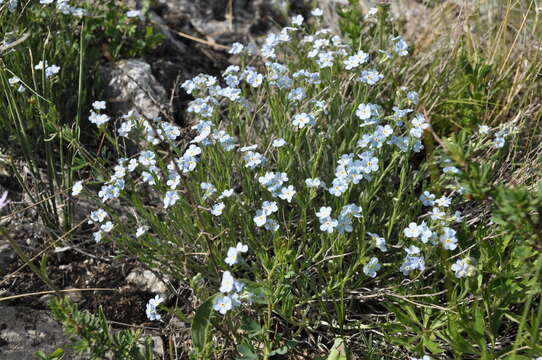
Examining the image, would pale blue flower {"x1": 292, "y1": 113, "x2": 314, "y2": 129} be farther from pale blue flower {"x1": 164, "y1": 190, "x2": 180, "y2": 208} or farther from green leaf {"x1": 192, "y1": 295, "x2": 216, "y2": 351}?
green leaf {"x1": 192, "y1": 295, "x2": 216, "y2": 351}

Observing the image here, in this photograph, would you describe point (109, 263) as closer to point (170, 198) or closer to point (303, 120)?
point (170, 198)

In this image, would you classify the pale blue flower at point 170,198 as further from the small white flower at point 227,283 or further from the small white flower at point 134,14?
the small white flower at point 134,14

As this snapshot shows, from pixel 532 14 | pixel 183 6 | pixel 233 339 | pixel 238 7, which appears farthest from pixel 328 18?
pixel 233 339

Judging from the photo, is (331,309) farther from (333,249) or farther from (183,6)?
(183,6)

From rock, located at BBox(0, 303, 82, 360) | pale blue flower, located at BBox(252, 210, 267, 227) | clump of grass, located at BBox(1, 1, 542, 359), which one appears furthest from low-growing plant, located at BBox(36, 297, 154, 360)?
pale blue flower, located at BBox(252, 210, 267, 227)

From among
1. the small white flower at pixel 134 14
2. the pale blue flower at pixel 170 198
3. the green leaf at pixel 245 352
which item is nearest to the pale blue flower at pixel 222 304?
the green leaf at pixel 245 352

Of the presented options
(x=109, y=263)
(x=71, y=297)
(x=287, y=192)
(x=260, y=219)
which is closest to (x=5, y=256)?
(x=71, y=297)
